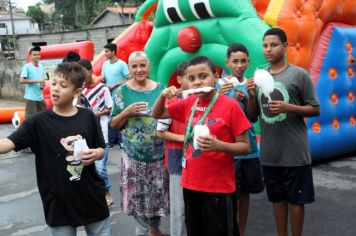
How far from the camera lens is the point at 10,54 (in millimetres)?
29797

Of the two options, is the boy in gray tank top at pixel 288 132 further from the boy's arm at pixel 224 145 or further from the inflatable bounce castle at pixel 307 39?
the inflatable bounce castle at pixel 307 39

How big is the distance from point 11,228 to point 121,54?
207 inches

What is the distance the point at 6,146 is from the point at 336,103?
15.1 feet

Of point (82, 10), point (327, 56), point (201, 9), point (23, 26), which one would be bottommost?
point (327, 56)

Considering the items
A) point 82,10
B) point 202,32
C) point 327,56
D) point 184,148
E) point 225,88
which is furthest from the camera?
point 82,10

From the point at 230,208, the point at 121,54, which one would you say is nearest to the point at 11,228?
the point at 230,208

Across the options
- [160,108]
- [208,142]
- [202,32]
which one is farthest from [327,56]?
[208,142]

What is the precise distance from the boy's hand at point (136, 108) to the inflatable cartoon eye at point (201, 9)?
3.07m

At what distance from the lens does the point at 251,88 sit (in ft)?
10.7

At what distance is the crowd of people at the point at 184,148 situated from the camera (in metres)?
2.64

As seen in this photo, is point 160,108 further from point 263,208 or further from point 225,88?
point 263,208

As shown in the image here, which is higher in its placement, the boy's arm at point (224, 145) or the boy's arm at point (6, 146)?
the boy's arm at point (6, 146)

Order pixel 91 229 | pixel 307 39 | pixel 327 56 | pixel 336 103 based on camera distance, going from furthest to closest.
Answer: pixel 336 103
pixel 327 56
pixel 307 39
pixel 91 229

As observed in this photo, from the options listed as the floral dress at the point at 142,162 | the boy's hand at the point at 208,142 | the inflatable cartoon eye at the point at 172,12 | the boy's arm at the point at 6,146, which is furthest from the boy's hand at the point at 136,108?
the inflatable cartoon eye at the point at 172,12
